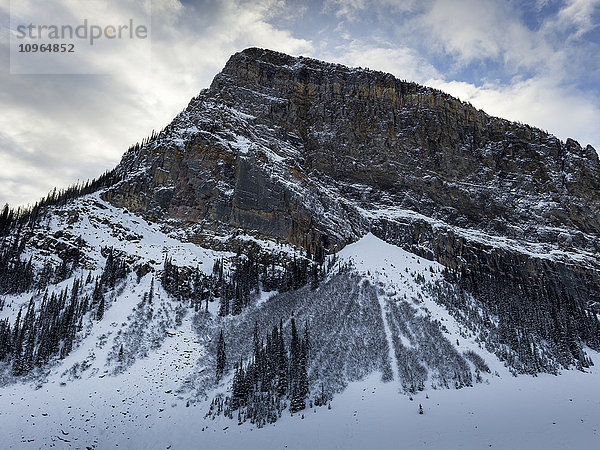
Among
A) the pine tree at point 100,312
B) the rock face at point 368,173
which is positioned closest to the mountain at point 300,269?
the rock face at point 368,173

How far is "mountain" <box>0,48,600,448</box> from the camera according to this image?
51.0m

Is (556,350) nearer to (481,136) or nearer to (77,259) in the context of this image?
(77,259)

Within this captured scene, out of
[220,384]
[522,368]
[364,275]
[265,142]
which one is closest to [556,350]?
[522,368]

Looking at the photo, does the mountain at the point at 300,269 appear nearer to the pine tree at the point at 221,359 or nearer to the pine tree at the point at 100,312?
the pine tree at the point at 221,359

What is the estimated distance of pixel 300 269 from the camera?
95.1m

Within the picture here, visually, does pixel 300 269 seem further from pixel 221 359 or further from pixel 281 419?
pixel 281 419

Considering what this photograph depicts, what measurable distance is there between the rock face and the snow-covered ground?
54.1 metres

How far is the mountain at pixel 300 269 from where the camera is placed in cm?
5097

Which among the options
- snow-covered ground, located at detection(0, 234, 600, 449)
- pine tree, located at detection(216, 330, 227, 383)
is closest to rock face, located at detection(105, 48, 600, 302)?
pine tree, located at detection(216, 330, 227, 383)

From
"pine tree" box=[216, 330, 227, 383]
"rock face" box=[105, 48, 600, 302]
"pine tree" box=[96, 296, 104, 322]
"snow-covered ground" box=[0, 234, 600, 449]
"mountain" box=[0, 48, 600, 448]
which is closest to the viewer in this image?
"snow-covered ground" box=[0, 234, 600, 449]

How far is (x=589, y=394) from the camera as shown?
51062 mm

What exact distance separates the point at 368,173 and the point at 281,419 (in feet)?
393

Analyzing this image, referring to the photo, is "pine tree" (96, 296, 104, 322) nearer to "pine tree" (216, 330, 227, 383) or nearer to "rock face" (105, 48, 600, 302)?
Answer: "pine tree" (216, 330, 227, 383)

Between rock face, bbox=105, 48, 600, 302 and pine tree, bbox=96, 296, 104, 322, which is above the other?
rock face, bbox=105, 48, 600, 302
